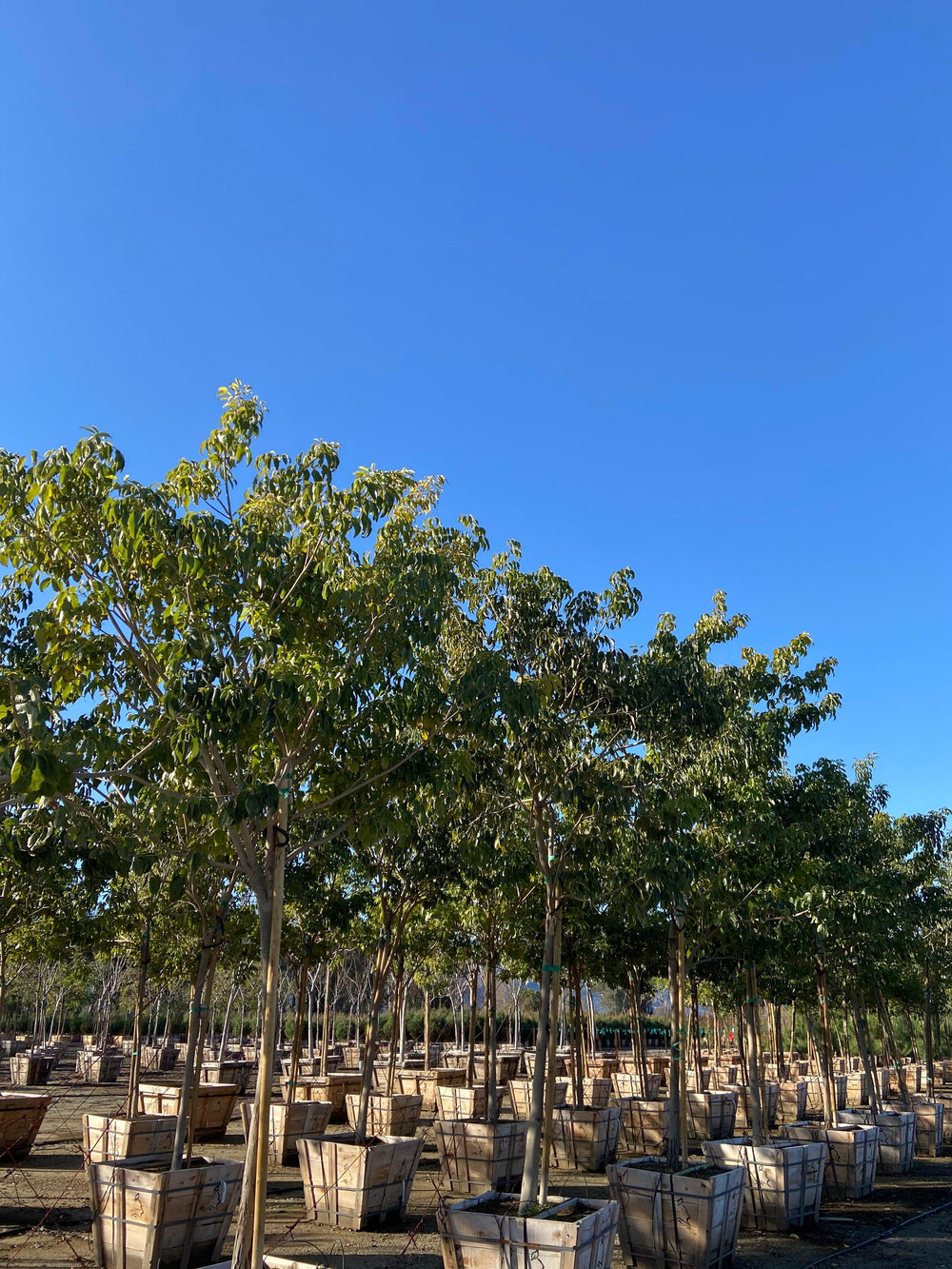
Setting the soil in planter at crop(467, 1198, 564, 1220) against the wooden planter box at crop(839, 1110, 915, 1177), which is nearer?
the soil in planter at crop(467, 1198, 564, 1220)

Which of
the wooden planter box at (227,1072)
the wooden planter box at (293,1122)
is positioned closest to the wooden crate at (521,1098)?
the wooden planter box at (293,1122)

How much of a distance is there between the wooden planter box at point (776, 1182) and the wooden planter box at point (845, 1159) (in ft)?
6.57

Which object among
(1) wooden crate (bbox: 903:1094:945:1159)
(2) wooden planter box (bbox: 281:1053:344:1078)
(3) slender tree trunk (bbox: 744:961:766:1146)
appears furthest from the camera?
(2) wooden planter box (bbox: 281:1053:344:1078)

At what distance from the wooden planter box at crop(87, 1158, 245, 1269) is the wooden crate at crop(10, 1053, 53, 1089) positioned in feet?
73.4

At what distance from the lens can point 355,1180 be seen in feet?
37.4

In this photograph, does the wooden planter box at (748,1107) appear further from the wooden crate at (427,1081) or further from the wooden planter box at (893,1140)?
the wooden crate at (427,1081)

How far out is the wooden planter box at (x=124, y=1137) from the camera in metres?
12.1

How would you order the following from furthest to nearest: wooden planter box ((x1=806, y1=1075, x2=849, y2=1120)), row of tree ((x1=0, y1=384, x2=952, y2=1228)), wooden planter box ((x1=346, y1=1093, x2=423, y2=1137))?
1. wooden planter box ((x1=806, y1=1075, x2=849, y2=1120))
2. wooden planter box ((x1=346, y1=1093, x2=423, y2=1137))
3. row of tree ((x1=0, y1=384, x2=952, y2=1228))

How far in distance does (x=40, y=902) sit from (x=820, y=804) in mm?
12378

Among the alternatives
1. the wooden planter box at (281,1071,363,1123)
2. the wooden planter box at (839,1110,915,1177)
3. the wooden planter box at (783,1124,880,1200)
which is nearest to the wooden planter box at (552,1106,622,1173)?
the wooden planter box at (783,1124,880,1200)

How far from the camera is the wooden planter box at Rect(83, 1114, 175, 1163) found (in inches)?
477

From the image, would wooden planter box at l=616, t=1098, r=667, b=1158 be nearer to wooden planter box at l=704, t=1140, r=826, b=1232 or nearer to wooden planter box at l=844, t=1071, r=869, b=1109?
wooden planter box at l=704, t=1140, r=826, b=1232

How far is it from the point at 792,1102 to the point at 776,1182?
16328 mm

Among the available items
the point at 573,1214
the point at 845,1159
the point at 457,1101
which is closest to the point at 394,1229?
the point at 573,1214
